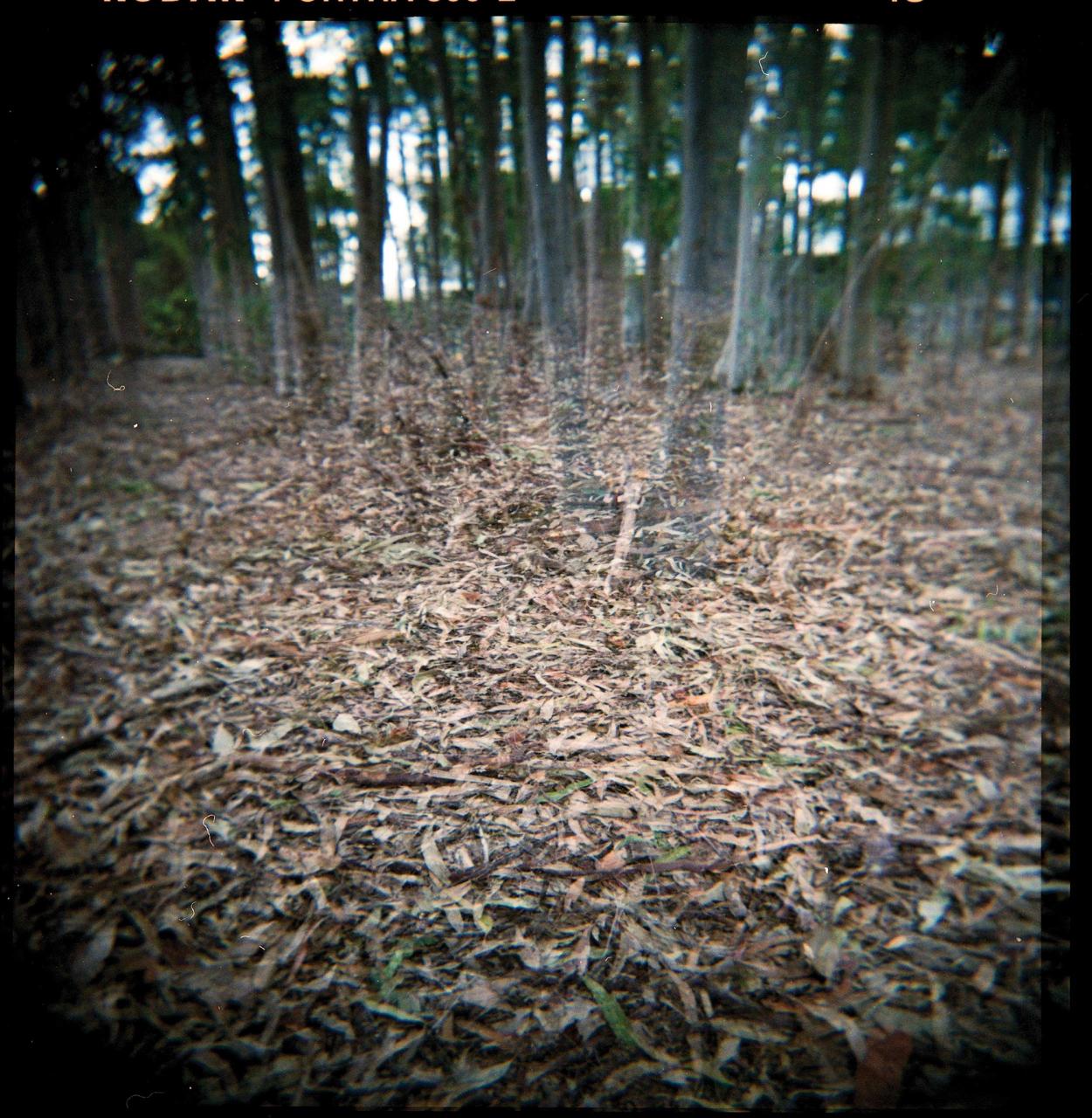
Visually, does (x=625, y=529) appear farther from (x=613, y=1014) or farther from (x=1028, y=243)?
(x=1028, y=243)

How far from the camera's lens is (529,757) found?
1168 millimetres

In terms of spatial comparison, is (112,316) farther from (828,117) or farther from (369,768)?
(828,117)

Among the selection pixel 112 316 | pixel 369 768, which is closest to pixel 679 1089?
pixel 369 768

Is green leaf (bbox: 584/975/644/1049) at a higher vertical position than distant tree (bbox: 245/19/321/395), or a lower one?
lower

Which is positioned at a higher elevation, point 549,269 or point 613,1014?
point 549,269

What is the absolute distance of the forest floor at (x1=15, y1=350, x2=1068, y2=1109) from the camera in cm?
96

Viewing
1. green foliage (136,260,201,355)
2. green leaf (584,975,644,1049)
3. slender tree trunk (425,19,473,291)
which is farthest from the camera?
green foliage (136,260,201,355)


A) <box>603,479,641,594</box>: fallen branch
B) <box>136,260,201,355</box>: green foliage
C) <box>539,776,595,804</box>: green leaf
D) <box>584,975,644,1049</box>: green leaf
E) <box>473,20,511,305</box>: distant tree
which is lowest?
<box>584,975,644,1049</box>: green leaf

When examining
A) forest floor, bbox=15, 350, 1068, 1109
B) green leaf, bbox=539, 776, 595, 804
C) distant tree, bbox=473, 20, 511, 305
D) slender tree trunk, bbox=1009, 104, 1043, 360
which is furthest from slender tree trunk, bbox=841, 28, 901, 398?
green leaf, bbox=539, 776, 595, 804

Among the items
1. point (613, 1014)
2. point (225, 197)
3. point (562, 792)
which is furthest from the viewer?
point (225, 197)

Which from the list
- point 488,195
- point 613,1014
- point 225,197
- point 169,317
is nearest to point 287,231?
point 225,197

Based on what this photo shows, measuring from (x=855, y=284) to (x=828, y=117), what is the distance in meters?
0.34

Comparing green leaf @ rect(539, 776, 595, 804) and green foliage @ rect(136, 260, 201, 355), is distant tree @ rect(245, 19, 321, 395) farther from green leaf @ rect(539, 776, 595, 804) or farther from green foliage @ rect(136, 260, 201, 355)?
green leaf @ rect(539, 776, 595, 804)

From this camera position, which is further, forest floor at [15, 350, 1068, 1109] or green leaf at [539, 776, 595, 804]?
green leaf at [539, 776, 595, 804]
